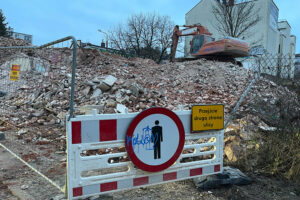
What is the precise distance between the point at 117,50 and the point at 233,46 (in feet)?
58.1

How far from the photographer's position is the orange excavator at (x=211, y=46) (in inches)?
536

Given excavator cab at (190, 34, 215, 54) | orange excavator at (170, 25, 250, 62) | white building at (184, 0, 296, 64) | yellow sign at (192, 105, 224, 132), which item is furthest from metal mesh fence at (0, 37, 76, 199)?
white building at (184, 0, 296, 64)

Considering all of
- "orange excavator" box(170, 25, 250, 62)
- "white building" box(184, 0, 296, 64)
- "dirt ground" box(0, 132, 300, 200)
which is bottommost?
"dirt ground" box(0, 132, 300, 200)

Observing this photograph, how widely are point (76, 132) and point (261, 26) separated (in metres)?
31.1

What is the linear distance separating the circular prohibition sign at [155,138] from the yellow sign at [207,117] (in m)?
0.20

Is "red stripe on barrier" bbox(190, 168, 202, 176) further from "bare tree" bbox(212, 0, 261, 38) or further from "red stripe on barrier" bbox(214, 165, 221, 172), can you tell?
"bare tree" bbox(212, 0, 261, 38)

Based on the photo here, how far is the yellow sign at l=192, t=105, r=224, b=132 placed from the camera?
103 inches

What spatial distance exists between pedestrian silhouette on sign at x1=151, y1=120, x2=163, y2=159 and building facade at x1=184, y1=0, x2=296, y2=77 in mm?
24549

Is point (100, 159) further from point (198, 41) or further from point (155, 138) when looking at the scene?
point (198, 41)

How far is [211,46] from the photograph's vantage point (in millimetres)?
14266

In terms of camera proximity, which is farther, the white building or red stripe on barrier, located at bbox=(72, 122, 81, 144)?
the white building

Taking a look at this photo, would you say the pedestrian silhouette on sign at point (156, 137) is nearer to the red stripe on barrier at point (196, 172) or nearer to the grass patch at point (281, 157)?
the red stripe on barrier at point (196, 172)

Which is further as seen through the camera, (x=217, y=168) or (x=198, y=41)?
(x=198, y=41)

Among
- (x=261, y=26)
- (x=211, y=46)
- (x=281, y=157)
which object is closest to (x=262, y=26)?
(x=261, y=26)
